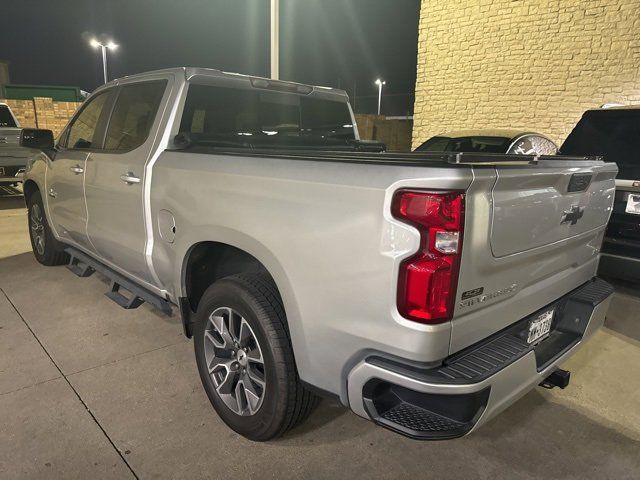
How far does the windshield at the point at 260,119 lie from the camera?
3.23m

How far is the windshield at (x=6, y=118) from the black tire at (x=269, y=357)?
10.4 metres

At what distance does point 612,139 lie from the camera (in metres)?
4.71

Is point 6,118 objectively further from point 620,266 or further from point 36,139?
point 620,266

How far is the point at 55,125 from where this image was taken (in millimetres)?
18344

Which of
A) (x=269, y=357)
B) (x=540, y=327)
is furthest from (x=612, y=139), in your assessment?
(x=269, y=357)

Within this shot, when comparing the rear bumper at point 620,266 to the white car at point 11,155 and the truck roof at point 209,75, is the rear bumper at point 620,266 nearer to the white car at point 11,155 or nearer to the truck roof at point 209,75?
the truck roof at point 209,75

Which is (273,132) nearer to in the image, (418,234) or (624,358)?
(418,234)

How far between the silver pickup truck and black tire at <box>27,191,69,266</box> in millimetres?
1987

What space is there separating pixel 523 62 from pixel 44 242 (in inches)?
369

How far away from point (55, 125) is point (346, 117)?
58.2ft

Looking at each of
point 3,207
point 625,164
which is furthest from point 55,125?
point 625,164

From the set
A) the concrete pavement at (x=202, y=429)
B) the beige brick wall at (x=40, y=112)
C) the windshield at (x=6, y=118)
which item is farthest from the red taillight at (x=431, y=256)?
the beige brick wall at (x=40, y=112)

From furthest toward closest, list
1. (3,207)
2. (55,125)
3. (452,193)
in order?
(55,125), (3,207), (452,193)

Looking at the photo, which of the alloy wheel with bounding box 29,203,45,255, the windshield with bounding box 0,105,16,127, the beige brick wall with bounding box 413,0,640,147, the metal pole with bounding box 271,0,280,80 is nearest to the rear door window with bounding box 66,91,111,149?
the alloy wheel with bounding box 29,203,45,255
